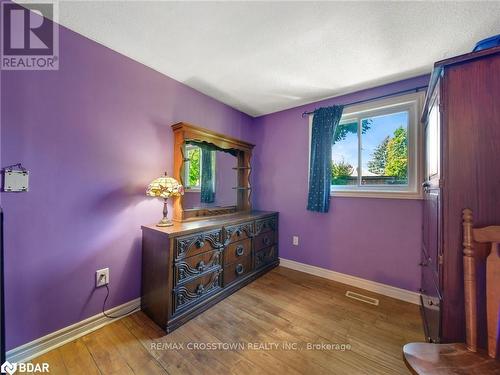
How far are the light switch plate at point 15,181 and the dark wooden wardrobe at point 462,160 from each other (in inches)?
96.1

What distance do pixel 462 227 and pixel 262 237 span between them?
1929 mm

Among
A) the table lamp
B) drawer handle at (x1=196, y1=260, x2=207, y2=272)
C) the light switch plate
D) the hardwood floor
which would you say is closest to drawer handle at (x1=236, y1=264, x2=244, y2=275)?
the hardwood floor

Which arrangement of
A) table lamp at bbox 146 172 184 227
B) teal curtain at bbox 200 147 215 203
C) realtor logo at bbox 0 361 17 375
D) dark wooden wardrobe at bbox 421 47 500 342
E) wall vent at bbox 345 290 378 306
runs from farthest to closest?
teal curtain at bbox 200 147 215 203, wall vent at bbox 345 290 378 306, table lamp at bbox 146 172 184 227, realtor logo at bbox 0 361 17 375, dark wooden wardrobe at bbox 421 47 500 342

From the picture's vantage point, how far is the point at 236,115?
2908mm

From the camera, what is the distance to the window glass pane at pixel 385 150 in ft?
6.94

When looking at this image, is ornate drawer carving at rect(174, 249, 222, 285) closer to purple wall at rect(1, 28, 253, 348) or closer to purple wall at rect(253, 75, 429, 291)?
purple wall at rect(1, 28, 253, 348)

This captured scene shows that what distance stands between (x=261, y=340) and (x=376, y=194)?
1.84 metres

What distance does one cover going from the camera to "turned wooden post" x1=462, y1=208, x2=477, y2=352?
2.74ft

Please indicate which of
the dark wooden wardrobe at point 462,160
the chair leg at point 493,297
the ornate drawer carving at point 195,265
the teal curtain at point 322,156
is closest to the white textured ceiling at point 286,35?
the teal curtain at point 322,156

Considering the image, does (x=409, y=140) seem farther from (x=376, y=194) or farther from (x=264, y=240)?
(x=264, y=240)

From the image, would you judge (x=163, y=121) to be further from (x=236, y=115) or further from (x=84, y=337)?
(x=84, y=337)

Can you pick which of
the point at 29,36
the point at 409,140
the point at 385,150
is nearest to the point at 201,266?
the point at 29,36

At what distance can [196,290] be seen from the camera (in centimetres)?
174

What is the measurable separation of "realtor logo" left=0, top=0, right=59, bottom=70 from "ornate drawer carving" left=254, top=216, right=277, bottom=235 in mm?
2307
